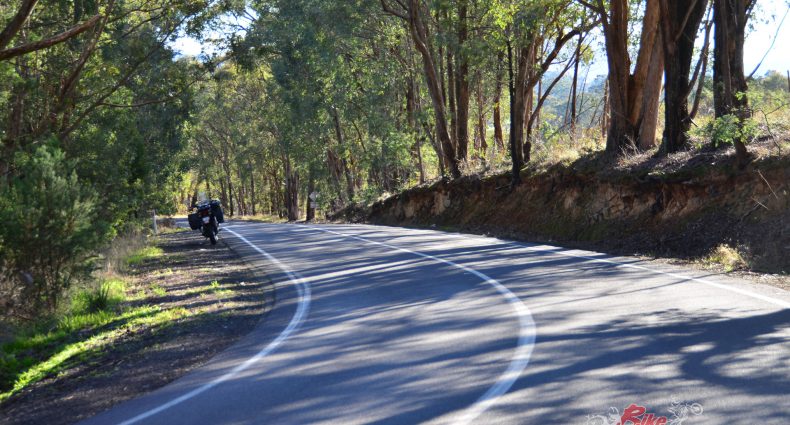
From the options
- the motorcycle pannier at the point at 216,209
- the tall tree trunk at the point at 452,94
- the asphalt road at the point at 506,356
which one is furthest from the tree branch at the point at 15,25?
the tall tree trunk at the point at 452,94

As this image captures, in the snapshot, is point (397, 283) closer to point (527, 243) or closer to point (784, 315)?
point (784, 315)

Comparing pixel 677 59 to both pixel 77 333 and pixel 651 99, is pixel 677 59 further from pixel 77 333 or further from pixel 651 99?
pixel 77 333

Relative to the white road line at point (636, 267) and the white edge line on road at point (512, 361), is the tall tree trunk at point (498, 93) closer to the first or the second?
the white road line at point (636, 267)

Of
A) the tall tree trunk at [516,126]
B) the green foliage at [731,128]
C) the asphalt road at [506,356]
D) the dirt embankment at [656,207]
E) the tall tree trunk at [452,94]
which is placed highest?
the tall tree trunk at [452,94]

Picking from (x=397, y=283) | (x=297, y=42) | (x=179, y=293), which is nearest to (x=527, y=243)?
(x=397, y=283)

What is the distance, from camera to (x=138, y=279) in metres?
18.4

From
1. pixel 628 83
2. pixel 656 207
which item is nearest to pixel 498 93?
pixel 628 83

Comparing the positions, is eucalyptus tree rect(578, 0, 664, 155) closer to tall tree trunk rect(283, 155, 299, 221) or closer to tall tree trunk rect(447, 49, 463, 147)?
tall tree trunk rect(447, 49, 463, 147)

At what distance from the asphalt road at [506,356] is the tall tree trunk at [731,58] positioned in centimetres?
529

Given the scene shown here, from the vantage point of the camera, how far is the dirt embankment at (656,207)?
1504 cm

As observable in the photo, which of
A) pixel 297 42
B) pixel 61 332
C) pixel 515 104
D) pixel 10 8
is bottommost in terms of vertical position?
pixel 61 332

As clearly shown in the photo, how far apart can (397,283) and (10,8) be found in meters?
14.9

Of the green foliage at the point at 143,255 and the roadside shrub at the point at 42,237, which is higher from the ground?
the roadside shrub at the point at 42,237

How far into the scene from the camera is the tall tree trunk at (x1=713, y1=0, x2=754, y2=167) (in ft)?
53.6
